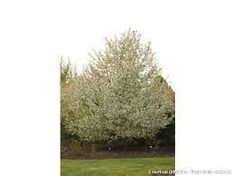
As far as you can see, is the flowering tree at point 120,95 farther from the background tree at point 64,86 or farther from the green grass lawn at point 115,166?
the green grass lawn at point 115,166

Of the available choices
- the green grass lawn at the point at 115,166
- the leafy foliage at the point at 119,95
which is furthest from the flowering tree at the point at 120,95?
the green grass lawn at the point at 115,166

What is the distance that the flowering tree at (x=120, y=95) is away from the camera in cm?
761

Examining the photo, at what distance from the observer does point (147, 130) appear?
7613 mm

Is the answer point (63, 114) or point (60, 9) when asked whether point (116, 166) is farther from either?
point (60, 9)

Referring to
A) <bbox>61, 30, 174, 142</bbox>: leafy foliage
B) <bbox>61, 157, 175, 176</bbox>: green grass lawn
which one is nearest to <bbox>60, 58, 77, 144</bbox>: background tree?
<bbox>61, 30, 174, 142</bbox>: leafy foliage

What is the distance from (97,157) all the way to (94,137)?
0.17m

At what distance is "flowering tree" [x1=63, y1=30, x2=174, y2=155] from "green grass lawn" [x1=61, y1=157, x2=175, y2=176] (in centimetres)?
20

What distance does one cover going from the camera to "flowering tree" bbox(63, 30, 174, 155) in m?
7.61

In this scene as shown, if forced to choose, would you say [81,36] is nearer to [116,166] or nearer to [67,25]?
[67,25]

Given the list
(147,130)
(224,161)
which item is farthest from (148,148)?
(224,161)

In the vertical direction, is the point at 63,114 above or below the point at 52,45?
below

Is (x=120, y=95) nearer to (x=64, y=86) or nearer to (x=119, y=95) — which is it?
(x=119, y=95)

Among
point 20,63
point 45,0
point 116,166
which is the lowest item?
point 116,166

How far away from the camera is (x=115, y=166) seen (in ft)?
24.8
